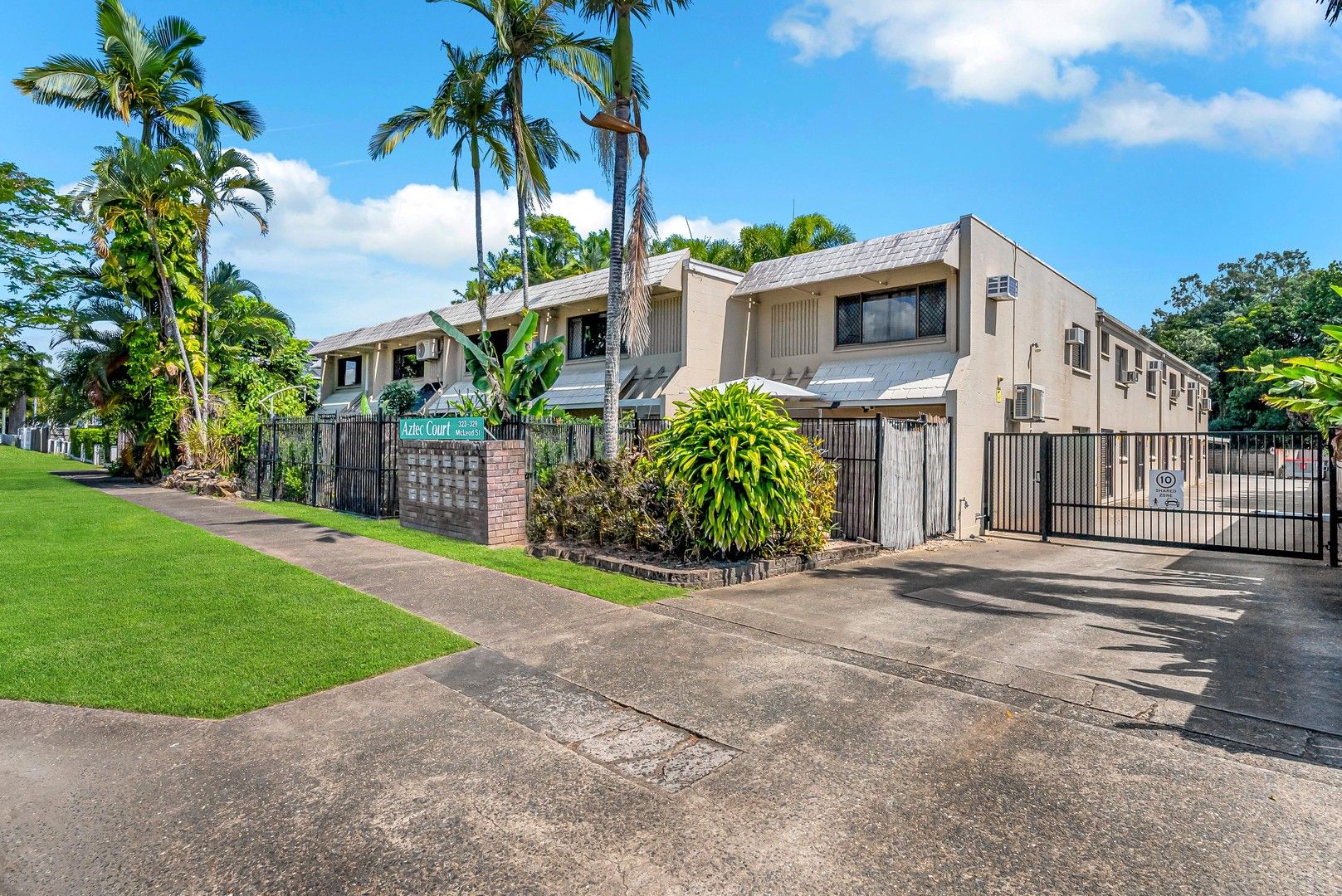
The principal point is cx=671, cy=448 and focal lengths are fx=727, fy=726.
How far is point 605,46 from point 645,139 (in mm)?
2664

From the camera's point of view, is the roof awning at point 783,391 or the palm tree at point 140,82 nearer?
the roof awning at point 783,391

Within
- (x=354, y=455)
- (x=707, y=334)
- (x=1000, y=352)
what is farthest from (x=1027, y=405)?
(x=354, y=455)

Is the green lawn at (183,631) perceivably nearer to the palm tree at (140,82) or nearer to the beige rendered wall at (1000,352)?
the beige rendered wall at (1000,352)

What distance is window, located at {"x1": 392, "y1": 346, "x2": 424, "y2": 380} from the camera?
2925 centimetres

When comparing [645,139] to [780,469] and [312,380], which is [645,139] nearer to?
[780,469]

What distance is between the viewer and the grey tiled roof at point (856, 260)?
15039 mm

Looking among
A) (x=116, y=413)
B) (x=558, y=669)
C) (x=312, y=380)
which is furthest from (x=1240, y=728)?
(x=312, y=380)

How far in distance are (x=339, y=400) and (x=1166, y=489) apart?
32339 mm

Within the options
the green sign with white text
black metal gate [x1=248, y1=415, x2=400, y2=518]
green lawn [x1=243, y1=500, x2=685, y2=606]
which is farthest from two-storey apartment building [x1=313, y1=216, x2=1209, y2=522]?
green lawn [x1=243, y1=500, x2=685, y2=606]

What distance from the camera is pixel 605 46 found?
13.7m

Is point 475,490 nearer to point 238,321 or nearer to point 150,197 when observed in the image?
point 150,197

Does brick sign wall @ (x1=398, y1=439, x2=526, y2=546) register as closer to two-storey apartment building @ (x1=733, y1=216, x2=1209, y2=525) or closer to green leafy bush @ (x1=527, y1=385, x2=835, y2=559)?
green leafy bush @ (x1=527, y1=385, x2=835, y2=559)

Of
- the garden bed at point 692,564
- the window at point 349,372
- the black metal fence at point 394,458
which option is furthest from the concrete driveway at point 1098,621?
the window at point 349,372

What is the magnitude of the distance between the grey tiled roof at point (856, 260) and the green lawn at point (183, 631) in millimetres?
12476
